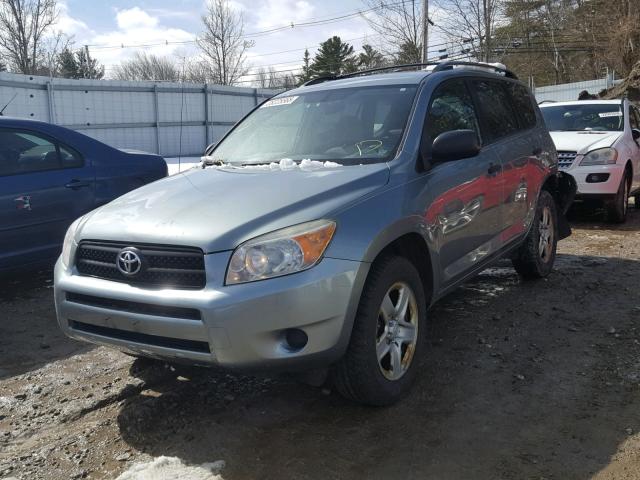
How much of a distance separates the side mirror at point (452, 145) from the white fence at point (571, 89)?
2435 centimetres

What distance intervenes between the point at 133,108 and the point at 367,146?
1927 cm

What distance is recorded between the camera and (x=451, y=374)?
3678 mm

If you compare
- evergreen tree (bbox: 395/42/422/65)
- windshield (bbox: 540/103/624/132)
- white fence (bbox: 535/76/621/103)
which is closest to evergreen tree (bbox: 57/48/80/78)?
evergreen tree (bbox: 395/42/422/65)

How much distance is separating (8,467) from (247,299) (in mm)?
1441

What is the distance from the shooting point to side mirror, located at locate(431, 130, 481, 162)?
3527 mm

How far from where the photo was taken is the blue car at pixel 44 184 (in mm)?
5230

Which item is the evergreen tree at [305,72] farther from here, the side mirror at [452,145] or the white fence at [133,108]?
the side mirror at [452,145]

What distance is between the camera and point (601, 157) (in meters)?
8.24

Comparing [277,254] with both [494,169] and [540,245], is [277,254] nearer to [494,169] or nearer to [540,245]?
[494,169]

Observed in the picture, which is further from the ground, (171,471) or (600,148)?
(600,148)

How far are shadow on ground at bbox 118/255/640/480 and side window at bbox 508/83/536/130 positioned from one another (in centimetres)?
191

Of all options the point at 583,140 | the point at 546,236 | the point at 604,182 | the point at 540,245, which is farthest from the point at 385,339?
the point at 583,140

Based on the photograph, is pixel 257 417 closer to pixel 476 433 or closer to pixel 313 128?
pixel 476 433

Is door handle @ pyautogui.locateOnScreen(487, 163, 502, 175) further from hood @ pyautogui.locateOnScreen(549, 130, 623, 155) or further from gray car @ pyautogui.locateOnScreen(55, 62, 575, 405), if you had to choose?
hood @ pyautogui.locateOnScreen(549, 130, 623, 155)
